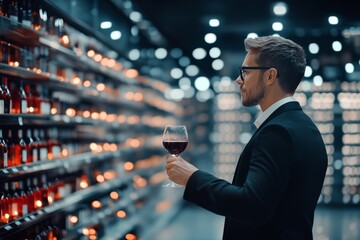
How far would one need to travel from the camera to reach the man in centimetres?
176

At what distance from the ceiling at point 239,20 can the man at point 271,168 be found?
4.66m

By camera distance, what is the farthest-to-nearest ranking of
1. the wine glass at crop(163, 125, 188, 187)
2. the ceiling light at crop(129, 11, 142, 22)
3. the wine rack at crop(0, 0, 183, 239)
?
the ceiling light at crop(129, 11, 142, 22)
the wine rack at crop(0, 0, 183, 239)
the wine glass at crop(163, 125, 188, 187)

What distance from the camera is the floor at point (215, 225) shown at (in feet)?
28.5

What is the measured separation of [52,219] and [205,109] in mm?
8408

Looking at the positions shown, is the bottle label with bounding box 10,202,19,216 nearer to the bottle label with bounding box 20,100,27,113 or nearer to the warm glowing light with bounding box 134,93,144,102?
the bottle label with bounding box 20,100,27,113

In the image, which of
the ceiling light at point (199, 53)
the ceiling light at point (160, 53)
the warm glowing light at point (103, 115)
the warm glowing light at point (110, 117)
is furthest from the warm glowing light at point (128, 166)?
the ceiling light at point (160, 53)

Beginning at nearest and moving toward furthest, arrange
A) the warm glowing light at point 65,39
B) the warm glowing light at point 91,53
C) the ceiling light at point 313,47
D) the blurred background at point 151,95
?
the blurred background at point 151,95 → the warm glowing light at point 65,39 → the warm glowing light at point 91,53 → the ceiling light at point 313,47

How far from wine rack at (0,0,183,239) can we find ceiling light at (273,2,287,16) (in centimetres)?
207

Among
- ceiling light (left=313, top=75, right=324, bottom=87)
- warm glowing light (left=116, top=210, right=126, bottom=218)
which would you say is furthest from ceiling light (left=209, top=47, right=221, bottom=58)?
warm glowing light (left=116, top=210, right=126, bottom=218)

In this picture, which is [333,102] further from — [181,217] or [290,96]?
[290,96]

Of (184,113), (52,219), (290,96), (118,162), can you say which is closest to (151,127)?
(118,162)

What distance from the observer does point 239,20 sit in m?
7.88

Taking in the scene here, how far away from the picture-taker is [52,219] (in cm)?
443

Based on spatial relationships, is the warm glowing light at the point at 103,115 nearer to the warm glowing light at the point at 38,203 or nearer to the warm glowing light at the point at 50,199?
the warm glowing light at the point at 50,199
